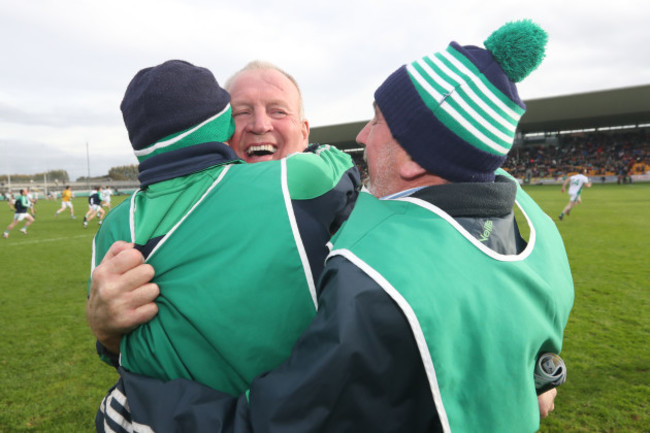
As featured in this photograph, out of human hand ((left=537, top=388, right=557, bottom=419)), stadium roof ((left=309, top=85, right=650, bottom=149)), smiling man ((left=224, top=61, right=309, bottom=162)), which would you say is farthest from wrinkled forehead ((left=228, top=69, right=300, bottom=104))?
stadium roof ((left=309, top=85, right=650, bottom=149))

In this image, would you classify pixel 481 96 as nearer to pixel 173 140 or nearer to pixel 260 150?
pixel 173 140

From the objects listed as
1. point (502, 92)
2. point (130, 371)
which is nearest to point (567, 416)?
point (502, 92)

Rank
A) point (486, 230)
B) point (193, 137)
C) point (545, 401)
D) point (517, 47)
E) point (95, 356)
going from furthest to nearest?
point (95, 356) < point (545, 401) < point (193, 137) < point (517, 47) < point (486, 230)

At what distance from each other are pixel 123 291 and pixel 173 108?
575 mm

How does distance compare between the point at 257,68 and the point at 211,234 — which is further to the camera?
the point at 257,68

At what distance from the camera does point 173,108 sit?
1263 millimetres

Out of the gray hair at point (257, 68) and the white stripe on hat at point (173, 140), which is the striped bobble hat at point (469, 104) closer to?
the white stripe on hat at point (173, 140)

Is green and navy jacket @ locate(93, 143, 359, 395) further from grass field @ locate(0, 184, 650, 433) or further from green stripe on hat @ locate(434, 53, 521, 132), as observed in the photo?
grass field @ locate(0, 184, 650, 433)

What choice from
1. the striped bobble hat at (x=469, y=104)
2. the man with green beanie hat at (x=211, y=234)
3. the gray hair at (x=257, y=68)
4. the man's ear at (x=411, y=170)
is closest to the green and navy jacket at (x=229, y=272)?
the man with green beanie hat at (x=211, y=234)

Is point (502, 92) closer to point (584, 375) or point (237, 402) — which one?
point (237, 402)

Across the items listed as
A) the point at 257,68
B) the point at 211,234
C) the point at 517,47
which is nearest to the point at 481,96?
the point at 517,47

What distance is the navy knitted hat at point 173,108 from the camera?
4.15 feet

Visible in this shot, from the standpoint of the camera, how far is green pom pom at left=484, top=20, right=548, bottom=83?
1.21 meters

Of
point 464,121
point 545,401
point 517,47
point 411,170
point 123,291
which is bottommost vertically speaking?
point 545,401
